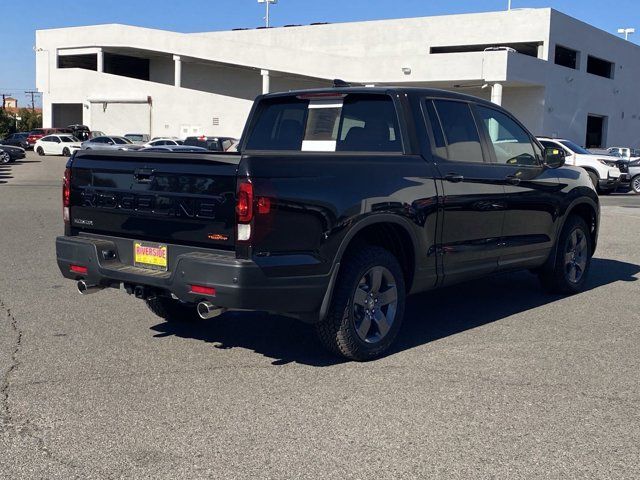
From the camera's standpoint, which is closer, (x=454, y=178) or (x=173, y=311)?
(x=454, y=178)

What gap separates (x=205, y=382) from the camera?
16.5ft

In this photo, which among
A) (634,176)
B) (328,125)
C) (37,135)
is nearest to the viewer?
(328,125)

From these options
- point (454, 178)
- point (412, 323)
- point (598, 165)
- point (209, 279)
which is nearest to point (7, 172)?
point (598, 165)

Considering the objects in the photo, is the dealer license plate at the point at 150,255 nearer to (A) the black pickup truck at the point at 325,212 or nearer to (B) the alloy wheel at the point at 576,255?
(A) the black pickup truck at the point at 325,212

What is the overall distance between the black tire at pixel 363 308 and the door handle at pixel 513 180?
1.70m

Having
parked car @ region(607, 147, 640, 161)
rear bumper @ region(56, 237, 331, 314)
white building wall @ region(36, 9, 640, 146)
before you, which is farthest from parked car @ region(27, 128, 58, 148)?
rear bumper @ region(56, 237, 331, 314)

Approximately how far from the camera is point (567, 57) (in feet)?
148

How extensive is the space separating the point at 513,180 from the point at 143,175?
3428 millimetres

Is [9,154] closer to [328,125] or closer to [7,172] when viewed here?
[7,172]

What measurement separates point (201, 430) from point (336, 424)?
0.78m

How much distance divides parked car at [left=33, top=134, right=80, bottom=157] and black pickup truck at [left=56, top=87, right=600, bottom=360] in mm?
45619

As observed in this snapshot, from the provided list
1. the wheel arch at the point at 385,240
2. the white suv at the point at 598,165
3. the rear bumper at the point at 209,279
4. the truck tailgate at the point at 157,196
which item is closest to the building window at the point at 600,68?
the white suv at the point at 598,165

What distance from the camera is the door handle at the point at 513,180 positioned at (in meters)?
6.72

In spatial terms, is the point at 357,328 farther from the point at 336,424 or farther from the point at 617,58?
the point at 617,58
